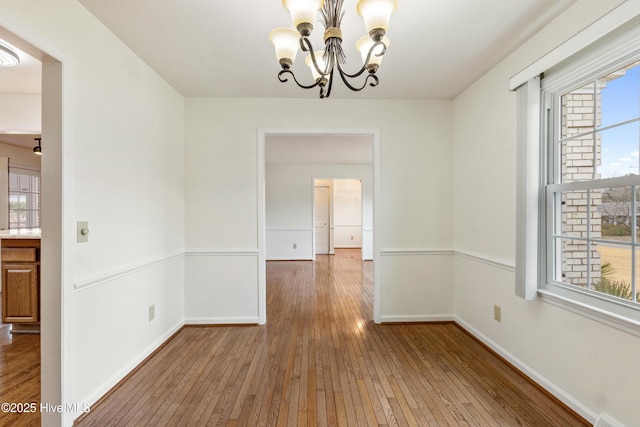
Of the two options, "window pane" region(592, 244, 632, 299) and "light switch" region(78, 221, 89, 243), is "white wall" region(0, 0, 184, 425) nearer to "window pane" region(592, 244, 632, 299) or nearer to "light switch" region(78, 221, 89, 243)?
"light switch" region(78, 221, 89, 243)

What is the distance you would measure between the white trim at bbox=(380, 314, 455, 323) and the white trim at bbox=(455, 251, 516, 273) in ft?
2.35

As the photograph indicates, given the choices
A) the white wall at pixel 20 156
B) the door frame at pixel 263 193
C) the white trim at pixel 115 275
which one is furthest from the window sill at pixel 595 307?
the white wall at pixel 20 156

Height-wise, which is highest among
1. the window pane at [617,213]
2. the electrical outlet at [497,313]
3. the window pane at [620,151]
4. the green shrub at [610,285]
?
the window pane at [620,151]

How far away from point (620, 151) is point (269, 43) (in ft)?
7.42

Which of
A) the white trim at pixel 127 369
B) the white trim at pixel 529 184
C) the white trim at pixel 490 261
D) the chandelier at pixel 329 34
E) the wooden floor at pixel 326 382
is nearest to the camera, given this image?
the chandelier at pixel 329 34

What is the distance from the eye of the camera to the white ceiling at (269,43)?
5.82 ft

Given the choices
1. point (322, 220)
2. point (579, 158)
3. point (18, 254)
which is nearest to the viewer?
point (579, 158)

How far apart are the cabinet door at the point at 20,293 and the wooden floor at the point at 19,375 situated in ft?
0.65

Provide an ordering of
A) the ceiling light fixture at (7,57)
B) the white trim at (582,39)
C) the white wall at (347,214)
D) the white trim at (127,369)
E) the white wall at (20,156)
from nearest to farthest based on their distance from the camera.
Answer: the white trim at (582,39) < the white trim at (127,369) < the ceiling light fixture at (7,57) < the white wall at (20,156) < the white wall at (347,214)

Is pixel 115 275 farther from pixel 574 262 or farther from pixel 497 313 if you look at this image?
pixel 574 262

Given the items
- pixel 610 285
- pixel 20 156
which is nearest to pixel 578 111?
pixel 610 285

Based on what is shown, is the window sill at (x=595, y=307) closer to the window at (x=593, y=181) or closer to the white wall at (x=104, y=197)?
the window at (x=593, y=181)

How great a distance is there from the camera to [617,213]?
1.60 meters

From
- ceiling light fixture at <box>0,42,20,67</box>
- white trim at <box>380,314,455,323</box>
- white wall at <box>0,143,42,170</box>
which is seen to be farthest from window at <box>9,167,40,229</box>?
white trim at <box>380,314,455,323</box>
